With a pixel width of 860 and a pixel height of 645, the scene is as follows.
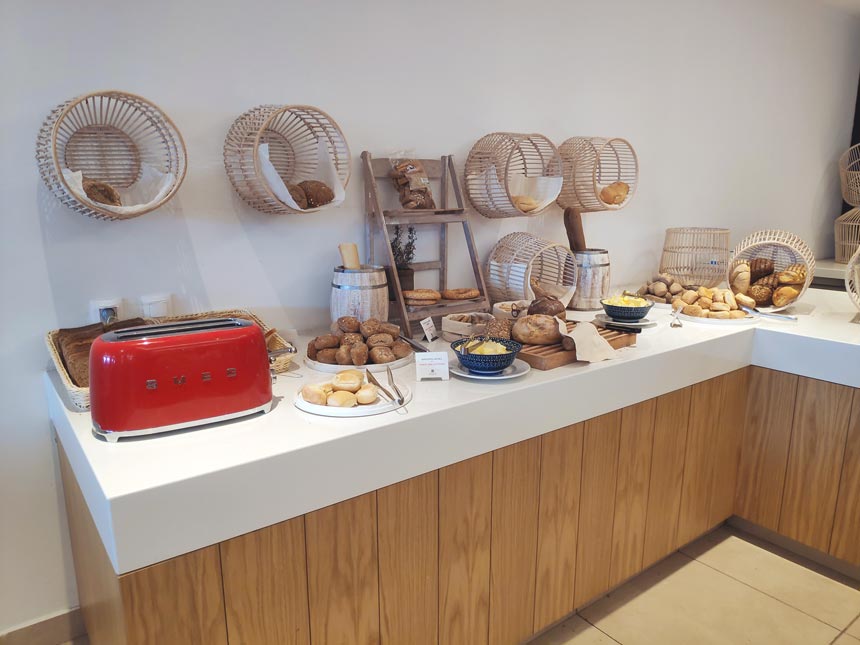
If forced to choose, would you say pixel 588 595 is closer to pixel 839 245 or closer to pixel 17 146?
pixel 17 146

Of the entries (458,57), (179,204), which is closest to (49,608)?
(179,204)

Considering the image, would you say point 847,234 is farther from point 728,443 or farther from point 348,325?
point 348,325

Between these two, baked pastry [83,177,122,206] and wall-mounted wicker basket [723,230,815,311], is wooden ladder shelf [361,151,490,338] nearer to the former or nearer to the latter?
baked pastry [83,177,122,206]

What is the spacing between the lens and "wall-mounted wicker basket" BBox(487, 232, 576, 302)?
6.84 ft

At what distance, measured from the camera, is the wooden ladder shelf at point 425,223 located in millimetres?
1823

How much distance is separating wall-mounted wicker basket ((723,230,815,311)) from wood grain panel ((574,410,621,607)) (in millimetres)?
1021

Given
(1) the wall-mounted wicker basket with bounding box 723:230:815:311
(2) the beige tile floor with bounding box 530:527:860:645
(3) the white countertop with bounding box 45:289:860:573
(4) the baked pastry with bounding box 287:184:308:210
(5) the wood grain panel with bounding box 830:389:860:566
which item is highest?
(4) the baked pastry with bounding box 287:184:308:210

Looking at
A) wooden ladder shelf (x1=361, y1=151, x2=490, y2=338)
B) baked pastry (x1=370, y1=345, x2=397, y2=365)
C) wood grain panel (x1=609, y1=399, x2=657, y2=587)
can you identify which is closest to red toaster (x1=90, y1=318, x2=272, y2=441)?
baked pastry (x1=370, y1=345, x2=397, y2=365)

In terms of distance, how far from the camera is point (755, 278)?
2.38 meters

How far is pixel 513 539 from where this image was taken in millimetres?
1500

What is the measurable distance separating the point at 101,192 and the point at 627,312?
5.14 ft

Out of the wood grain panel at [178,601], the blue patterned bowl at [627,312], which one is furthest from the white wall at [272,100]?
the wood grain panel at [178,601]

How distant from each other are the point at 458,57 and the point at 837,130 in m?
3.13

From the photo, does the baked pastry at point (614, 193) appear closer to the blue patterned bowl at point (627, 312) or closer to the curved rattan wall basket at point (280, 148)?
the blue patterned bowl at point (627, 312)
